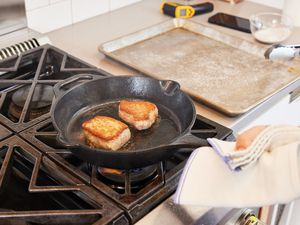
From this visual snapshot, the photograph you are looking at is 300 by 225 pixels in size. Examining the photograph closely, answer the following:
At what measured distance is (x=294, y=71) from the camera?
1073 millimetres

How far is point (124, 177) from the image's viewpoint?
0.71 meters

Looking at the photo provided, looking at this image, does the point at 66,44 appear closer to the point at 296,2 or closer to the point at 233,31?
the point at 233,31

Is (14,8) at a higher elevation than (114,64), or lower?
higher

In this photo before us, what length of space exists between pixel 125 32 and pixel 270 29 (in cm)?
41

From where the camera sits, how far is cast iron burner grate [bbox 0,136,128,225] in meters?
0.62

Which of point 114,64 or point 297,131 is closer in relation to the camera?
point 297,131

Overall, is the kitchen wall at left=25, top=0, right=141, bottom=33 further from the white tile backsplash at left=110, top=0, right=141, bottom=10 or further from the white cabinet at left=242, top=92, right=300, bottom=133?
the white cabinet at left=242, top=92, right=300, bottom=133

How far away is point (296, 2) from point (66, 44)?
705 millimetres

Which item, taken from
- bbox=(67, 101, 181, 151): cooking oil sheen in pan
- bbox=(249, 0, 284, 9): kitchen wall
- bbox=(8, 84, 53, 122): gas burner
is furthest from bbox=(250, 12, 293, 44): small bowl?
bbox=(8, 84, 53, 122): gas burner

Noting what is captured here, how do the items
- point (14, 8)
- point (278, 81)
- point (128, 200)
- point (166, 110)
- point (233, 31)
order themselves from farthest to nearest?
point (233, 31) < point (14, 8) < point (278, 81) < point (166, 110) < point (128, 200)

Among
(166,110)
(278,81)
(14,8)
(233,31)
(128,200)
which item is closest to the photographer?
(128,200)

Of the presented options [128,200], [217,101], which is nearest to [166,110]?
[217,101]

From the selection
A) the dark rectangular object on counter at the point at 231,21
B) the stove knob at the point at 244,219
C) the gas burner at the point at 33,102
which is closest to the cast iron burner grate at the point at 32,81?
the gas burner at the point at 33,102

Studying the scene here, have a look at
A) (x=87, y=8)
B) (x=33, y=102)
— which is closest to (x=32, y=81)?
(x=33, y=102)
